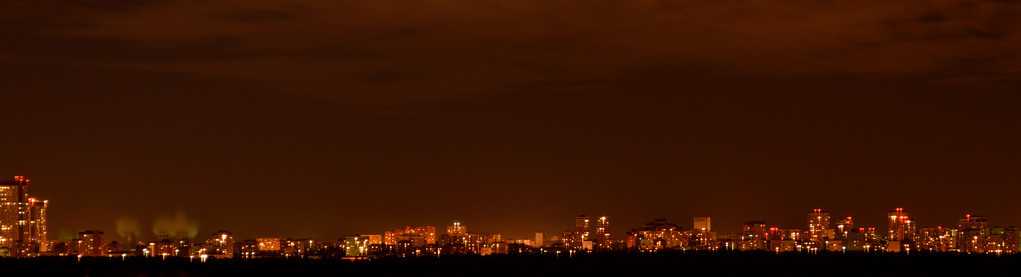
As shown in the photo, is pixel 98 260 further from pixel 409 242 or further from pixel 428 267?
pixel 409 242

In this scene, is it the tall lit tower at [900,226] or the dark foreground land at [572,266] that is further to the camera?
the tall lit tower at [900,226]

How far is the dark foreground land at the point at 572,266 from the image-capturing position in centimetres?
6212

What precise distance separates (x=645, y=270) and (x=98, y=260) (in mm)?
28366

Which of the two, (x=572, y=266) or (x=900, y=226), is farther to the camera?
(x=900, y=226)

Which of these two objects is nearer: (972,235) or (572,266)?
(572,266)

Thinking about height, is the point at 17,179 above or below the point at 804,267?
above

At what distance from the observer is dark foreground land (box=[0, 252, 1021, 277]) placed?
62125 millimetres

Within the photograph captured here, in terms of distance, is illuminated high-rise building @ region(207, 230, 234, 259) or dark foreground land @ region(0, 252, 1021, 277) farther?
illuminated high-rise building @ region(207, 230, 234, 259)

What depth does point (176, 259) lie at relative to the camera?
236ft

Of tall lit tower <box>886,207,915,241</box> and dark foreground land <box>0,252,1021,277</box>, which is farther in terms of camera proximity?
tall lit tower <box>886,207,915,241</box>

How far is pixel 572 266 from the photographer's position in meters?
64.2

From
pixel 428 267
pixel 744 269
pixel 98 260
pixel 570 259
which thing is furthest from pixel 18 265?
pixel 744 269

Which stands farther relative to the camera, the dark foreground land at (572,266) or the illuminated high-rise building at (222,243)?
the illuminated high-rise building at (222,243)

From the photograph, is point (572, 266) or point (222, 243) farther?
point (222, 243)
